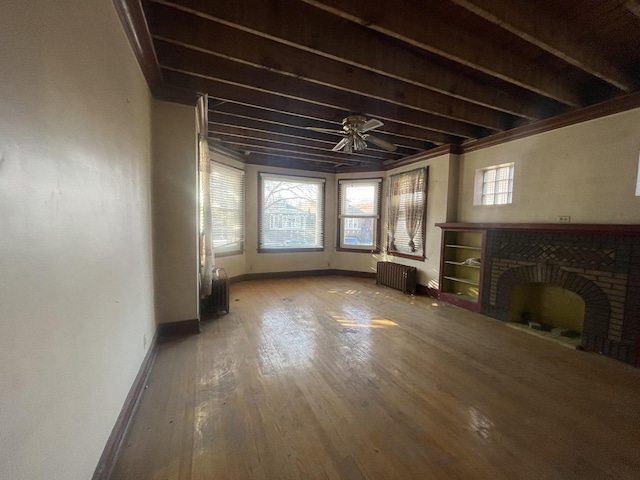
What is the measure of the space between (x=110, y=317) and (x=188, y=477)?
923 millimetres

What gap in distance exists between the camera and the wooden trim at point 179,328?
114 inches

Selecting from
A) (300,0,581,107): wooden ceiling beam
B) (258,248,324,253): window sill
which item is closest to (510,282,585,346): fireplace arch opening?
(300,0,581,107): wooden ceiling beam

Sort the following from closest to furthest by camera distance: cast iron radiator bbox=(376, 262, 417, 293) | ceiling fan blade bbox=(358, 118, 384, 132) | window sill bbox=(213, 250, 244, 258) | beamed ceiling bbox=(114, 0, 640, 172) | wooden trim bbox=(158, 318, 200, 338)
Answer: beamed ceiling bbox=(114, 0, 640, 172) → wooden trim bbox=(158, 318, 200, 338) → ceiling fan blade bbox=(358, 118, 384, 132) → window sill bbox=(213, 250, 244, 258) → cast iron radiator bbox=(376, 262, 417, 293)

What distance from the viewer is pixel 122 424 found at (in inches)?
63.3

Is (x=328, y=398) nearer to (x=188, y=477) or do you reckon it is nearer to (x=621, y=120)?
(x=188, y=477)

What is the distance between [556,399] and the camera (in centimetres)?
203

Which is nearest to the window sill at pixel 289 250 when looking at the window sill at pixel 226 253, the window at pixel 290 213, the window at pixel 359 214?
the window at pixel 290 213

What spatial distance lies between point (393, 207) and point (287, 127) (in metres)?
2.77

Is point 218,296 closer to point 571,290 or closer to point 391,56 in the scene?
point 391,56

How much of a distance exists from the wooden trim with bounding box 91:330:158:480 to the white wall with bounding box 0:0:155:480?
61 millimetres

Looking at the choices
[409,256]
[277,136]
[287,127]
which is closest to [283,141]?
[277,136]

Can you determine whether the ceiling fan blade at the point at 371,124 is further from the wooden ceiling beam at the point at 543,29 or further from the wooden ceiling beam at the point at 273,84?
the wooden ceiling beam at the point at 543,29

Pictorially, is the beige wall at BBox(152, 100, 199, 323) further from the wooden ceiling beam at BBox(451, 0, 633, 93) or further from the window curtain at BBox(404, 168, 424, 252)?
the window curtain at BBox(404, 168, 424, 252)

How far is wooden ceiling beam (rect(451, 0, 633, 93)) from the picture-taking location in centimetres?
181
